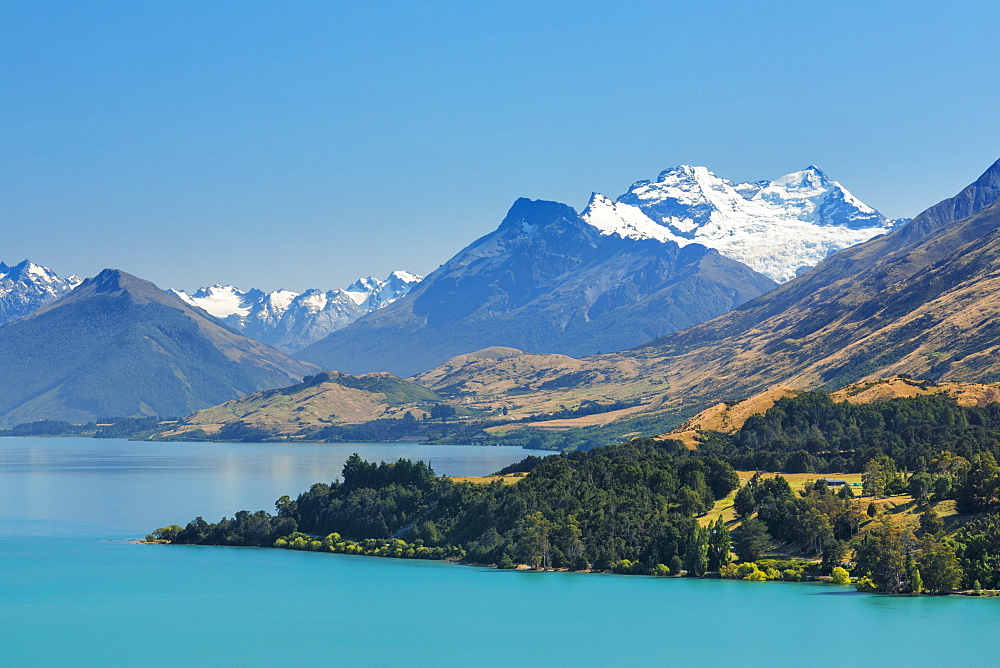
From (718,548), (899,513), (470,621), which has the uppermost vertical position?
(899,513)

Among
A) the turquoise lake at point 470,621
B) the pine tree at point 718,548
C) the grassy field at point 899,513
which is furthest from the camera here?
the grassy field at point 899,513

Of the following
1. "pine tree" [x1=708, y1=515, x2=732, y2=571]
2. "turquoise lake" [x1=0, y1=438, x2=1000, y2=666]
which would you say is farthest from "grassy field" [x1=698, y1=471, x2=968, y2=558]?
"turquoise lake" [x1=0, y1=438, x2=1000, y2=666]

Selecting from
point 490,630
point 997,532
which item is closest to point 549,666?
point 490,630

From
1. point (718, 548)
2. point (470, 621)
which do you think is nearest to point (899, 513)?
point (718, 548)

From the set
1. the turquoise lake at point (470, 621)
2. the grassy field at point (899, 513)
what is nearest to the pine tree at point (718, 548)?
the turquoise lake at point (470, 621)

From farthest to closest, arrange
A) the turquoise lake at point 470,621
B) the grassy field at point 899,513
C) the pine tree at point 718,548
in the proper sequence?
1. the grassy field at point 899,513
2. the pine tree at point 718,548
3. the turquoise lake at point 470,621

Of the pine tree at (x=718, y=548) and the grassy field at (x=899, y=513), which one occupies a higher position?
the grassy field at (x=899, y=513)

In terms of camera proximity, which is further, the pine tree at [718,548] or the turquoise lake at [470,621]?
the pine tree at [718,548]

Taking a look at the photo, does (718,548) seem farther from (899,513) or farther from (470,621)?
(470,621)

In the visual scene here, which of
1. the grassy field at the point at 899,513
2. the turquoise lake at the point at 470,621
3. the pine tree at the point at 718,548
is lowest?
the turquoise lake at the point at 470,621

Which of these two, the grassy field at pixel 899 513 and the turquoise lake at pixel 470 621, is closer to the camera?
the turquoise lake at pixel 470 621

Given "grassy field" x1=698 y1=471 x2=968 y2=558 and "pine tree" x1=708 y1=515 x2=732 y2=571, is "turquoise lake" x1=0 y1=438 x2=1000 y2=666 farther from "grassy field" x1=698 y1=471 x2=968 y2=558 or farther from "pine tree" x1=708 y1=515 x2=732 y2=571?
"grassy field" x1=698 y1=471 x2=968 y2=558

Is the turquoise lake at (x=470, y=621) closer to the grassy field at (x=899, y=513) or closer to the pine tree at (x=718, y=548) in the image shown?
the pine tree at (x=718, y=548)

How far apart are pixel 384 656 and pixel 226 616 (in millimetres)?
30385
